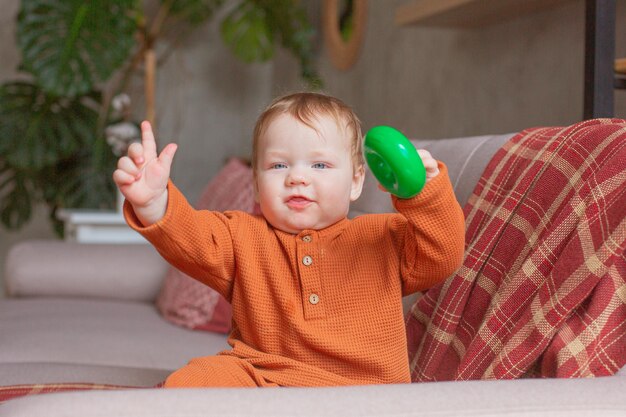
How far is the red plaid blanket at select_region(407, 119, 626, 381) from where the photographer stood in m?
0.94

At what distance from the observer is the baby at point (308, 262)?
3.34ft

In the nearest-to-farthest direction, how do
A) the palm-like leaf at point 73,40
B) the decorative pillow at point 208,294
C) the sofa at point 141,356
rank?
1. the sofa at point 141,356
2. the decorative pillow at point 208,294
3. the palm-like leaf at point 73,40

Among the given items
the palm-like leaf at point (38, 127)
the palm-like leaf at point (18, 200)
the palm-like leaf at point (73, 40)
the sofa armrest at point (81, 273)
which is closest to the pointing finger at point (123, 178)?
the sofa armrest at point (81, 273)

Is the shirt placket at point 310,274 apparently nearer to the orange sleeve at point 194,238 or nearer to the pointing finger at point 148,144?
the orange sleeve at point 194,238

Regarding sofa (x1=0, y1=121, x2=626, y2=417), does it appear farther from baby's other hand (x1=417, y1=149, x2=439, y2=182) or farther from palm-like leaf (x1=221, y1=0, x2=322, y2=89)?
palm-like leaf (x1=221, y1=0, x2=322, y2=89)

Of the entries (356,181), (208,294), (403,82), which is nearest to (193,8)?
(403,82)

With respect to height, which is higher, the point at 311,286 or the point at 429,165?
the point at 429,165

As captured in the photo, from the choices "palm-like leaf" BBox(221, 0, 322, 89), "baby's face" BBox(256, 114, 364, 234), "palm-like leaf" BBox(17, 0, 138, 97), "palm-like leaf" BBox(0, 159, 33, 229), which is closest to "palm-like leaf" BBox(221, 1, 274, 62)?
"palm-like leaf" BBox(221, 0, 322, 89)

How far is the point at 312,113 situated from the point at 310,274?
0.21m

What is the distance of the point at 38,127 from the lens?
3.32m

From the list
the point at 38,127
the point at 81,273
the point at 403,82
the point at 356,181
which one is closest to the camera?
the point at 356,181

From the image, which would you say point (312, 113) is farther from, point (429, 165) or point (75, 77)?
point (75, 77)

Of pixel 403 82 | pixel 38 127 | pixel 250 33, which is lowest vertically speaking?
pixel 38 127

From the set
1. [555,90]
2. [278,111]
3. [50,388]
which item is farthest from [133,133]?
[278,111]
